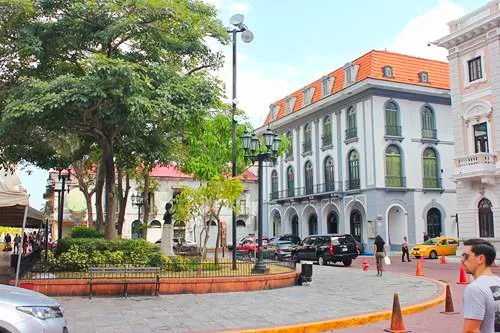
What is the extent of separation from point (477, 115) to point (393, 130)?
10.3 metres

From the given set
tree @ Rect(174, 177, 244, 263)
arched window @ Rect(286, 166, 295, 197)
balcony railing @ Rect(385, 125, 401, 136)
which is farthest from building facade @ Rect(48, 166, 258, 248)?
tree @ Rect(174, 177, 244, 263)

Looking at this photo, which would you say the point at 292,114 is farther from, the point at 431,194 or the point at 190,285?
the point at 190,285

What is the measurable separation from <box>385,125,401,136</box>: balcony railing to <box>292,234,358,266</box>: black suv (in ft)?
44.1

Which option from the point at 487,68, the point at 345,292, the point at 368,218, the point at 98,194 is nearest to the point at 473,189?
the point at 487,68

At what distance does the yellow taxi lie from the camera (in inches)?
1334

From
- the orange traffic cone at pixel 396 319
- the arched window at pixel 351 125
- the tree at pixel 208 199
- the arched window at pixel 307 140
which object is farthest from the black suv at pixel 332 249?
the orange traffic cone at pixel 396 319

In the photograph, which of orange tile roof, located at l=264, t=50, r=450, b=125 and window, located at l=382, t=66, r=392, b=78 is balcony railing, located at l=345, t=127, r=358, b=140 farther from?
window, located at l=382, t=66, r=392, b=78

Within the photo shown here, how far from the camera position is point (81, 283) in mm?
13523

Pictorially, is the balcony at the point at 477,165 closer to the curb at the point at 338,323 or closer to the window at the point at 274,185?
the curb at the point at 338,323

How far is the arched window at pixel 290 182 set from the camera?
1977 inches

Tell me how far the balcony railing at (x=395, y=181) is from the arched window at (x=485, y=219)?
994 cm

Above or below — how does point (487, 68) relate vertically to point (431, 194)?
above

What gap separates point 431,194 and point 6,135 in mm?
32955

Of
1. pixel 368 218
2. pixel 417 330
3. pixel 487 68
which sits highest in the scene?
pixel 487 68
